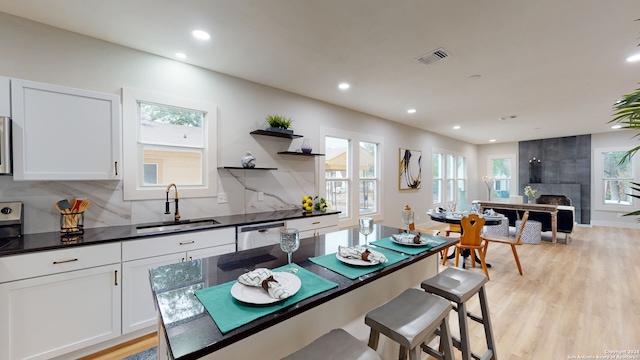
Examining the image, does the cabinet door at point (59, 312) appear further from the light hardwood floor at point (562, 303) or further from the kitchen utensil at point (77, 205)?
the light hardwood floor at point (562, 303)

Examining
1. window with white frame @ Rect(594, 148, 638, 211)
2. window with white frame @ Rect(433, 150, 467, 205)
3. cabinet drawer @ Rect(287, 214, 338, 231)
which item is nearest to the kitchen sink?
cabinet drawer @ Rect(287, 214, 338, 231)

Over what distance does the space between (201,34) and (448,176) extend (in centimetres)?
727

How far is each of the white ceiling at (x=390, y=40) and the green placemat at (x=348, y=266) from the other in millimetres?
1780

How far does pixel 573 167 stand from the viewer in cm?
724

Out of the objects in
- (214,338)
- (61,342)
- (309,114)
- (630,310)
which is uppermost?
(309,114)

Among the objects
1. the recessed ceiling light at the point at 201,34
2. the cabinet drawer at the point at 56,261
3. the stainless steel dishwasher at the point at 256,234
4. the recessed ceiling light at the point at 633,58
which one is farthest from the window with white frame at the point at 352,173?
the recessed ceiling light at the point at 633,58

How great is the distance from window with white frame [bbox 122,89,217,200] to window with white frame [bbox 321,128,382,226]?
1840mm

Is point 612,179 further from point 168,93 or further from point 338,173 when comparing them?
point 168,93

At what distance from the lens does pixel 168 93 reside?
8.77 ft

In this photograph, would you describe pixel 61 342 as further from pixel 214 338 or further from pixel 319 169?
pixel 319 169

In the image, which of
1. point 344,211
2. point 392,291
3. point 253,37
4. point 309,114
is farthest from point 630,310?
point 253,37

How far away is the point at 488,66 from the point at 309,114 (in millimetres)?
2365

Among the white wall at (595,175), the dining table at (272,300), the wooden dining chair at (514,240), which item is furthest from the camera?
the white wall at (595,175)

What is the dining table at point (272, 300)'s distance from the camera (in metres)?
0.81
